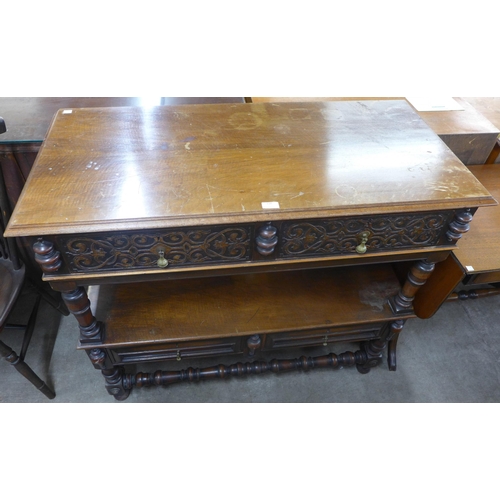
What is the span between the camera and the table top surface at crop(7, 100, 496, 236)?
37.9 inches

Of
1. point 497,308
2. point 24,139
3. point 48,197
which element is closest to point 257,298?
point 48,197

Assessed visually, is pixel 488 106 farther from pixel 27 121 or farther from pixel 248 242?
pixel 27 121

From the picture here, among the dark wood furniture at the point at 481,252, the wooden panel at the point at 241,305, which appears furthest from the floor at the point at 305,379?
the dark wood furniture at the point at 481,252

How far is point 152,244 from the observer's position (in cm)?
100

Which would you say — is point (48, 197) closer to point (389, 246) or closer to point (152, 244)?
point (152, 244)

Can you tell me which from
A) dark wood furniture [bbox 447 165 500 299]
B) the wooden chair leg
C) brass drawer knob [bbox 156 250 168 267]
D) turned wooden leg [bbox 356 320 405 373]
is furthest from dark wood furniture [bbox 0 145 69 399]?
dark wood furniture [bbox 447 165 500 299]

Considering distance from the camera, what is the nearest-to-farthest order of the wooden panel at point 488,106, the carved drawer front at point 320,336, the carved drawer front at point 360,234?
the carved drawer front at point 360,234 < the carved drawer front at point 320,336 < the wooden panel at point 488,106

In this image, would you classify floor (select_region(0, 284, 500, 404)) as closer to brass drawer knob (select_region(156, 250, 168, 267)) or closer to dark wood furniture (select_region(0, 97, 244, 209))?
dark wood furniture (select_region(0, 97, 244, 209))

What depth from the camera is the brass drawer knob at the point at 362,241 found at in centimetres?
109

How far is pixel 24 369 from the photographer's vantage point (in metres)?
1.51

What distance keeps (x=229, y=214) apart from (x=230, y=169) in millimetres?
190

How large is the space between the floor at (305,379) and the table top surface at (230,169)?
1064 mm

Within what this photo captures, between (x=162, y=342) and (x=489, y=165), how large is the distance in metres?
1.71

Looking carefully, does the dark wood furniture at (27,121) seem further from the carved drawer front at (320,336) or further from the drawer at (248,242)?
the carved drawer front at (320,336)
